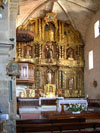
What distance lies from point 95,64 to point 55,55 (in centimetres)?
465

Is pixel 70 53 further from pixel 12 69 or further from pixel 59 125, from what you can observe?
pixel 12 69

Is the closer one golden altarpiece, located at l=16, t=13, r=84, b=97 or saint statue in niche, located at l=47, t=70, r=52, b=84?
golden altarpiece, located at l=16, t=13, r=84, b=97

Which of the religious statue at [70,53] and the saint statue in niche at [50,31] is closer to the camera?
the saint statue in niche at [50,31]

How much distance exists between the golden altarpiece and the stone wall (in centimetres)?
78

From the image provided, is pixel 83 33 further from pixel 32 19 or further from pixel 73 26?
pixel 32 19

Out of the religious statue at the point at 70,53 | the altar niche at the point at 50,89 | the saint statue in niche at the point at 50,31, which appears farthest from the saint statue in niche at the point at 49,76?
the saint statue in niche at the point at 50,31

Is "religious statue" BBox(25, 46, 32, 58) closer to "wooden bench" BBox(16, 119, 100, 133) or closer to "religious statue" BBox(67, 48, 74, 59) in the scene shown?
"religious statue" BBox(67, 48, 74, 59)

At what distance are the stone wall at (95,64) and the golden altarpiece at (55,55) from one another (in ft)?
2.57

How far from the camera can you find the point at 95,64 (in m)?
23.3

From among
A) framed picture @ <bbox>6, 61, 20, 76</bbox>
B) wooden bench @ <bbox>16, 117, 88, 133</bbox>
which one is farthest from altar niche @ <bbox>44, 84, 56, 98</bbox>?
framed picture @ <bbox>6, 61, 20, 76</bbox>

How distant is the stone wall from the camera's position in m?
22.8

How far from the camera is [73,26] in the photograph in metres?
26.2

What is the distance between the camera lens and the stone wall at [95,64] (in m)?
22.8

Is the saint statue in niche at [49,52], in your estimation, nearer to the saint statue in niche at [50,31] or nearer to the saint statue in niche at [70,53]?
the saint statue in niche at [50,31]
